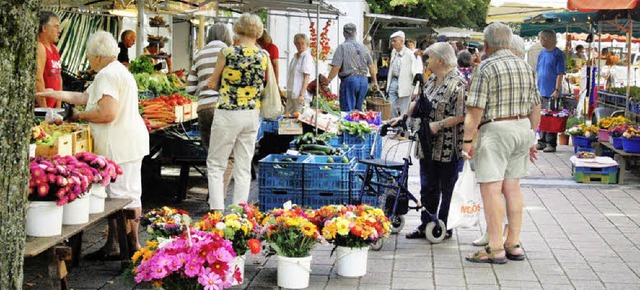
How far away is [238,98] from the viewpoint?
349 inches

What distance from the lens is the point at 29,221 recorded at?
6043 mm

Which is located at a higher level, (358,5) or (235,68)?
(358,5)

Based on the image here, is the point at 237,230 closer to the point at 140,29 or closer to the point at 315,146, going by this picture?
the point at 315,146

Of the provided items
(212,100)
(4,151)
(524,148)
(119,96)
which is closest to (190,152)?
(212,100)

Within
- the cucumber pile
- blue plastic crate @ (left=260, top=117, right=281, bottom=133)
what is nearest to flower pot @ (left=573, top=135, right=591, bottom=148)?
blue plastic crate @ (left=260, top=117, right=281, bottom=133)

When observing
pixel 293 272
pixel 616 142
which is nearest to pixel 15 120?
pixel 293 272

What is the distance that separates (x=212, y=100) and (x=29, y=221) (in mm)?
3866

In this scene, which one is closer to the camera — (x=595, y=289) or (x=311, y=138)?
(x=595, y=289)

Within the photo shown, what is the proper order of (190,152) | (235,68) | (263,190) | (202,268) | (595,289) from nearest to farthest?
(202,268) → (595,289) → (235,68) → (263,190) → (190,152)

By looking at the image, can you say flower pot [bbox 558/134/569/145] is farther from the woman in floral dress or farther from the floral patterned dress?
the floral patterned dress

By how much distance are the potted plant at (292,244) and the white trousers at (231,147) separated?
2059 mm

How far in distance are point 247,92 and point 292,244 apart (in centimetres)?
239

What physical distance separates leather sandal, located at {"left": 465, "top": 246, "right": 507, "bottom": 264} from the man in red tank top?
4627 millimetres

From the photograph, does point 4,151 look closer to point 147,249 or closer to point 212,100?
point 147,249
